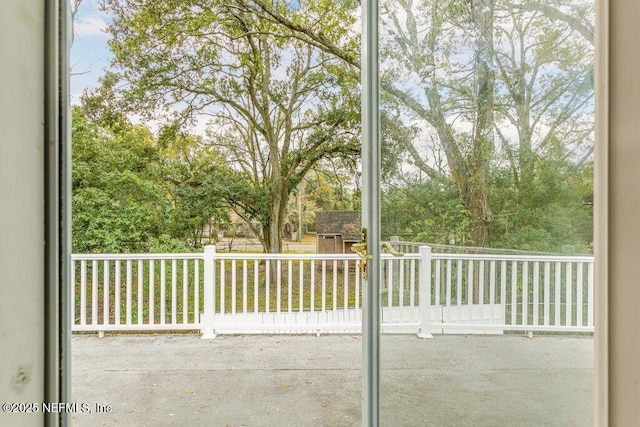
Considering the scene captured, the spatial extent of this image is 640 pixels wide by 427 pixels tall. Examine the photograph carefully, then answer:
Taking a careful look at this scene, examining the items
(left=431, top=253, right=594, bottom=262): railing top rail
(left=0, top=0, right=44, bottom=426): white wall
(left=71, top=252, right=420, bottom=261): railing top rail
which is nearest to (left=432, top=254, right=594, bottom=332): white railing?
(left=431, top=253, right=594, bottom=262): railing top rail

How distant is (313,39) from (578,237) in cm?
352

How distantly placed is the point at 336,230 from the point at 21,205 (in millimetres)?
3340

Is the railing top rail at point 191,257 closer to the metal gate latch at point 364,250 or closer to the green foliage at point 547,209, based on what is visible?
the metal gate latch at point 364,250

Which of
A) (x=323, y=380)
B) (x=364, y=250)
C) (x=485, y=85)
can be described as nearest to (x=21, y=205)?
(x=364, y=250)

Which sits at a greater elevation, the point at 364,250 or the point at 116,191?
the point at 116,191

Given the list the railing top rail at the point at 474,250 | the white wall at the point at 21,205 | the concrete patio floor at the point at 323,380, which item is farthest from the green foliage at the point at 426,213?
the white wall at the point at 21,205

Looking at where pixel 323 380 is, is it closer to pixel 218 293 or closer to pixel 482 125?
pixel 218 293

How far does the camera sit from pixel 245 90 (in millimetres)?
3568

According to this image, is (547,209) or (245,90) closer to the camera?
(547,209)

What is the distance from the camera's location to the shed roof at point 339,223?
3.73m

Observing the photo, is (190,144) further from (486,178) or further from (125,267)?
(486,178)

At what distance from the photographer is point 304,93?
3.62m

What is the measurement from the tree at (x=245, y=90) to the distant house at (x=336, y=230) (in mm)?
471

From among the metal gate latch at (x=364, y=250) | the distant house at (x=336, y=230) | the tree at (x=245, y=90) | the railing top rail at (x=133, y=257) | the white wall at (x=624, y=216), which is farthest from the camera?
the distant house at (x=336, y=230)
